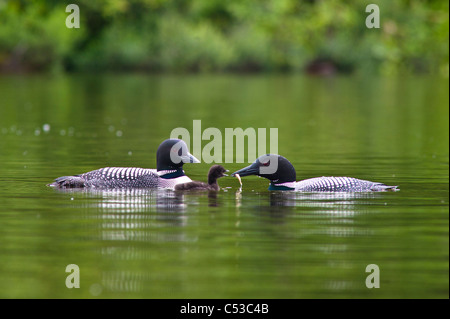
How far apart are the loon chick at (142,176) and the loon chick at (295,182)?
2.79 ft

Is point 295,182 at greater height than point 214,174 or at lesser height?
lesser

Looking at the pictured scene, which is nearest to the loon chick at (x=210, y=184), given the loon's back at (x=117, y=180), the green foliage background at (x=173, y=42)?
the loon's back at (x=117, y=180)

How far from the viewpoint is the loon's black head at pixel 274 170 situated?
1216 centimetres

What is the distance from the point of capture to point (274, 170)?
1214 cm

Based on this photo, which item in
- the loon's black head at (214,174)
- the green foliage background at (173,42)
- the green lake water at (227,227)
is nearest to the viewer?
the green lake water at (227,227)

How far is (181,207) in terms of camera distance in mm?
10844

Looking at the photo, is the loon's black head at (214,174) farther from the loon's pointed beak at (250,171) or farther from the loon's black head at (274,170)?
the loon's black head at (274,170)

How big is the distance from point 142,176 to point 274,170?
1736 mm

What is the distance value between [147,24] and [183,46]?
Result: 3896 mm

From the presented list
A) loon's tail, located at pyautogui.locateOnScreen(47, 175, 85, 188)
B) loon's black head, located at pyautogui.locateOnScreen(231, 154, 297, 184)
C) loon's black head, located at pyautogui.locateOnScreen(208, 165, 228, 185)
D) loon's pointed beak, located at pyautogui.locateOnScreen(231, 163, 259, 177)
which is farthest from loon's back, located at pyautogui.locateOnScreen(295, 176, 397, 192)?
loon's tail, located at pyautogui.locateOnScreen(47, 175, 85, 188)

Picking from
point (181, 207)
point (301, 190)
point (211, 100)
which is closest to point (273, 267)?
point (181, 207)

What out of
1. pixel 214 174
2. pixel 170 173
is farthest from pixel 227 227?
pixel 170 173

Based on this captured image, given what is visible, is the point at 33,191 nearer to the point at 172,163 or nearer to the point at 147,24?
the point at 172,163

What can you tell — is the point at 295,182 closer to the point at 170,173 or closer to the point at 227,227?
the point at 170,173
